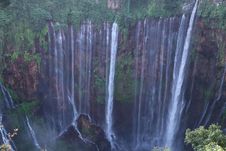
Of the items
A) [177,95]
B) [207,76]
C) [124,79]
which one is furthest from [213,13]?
[124,79]

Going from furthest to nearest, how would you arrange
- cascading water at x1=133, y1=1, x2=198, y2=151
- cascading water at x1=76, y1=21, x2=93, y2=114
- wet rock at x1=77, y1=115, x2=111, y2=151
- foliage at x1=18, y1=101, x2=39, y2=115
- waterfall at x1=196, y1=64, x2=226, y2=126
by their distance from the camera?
wet rock at x1=77, y1=115, x2=111, y2=151 → foliage at x1=18, y1=101, x2=39, y2=115 → waterfall at x1=196, y1=64, x2=226, y2=126 → cascading water at x1=76, y1=21, x2=93, y2=114 → cascading water at x1=133, y1=1, x2=198, y2=151

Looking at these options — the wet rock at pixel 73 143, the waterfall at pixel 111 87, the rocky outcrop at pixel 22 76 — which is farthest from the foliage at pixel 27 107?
the waterfall at pixel 111 87

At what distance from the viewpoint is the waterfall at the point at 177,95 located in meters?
16.1

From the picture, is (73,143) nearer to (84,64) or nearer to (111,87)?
(111,87)

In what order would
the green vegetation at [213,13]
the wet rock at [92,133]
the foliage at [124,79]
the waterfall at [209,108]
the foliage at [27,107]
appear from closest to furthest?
the green vegetation at [213,13] < the waterfall at [209,108] < the foliage at [124,79] < the foliage at [27,107] < the wet rock at [92,133]

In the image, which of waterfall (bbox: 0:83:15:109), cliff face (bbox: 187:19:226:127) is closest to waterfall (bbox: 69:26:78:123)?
waterfall (bbox: 0:83:15:109)

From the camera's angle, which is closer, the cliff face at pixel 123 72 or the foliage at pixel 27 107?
the cliff face at pixel 123 72

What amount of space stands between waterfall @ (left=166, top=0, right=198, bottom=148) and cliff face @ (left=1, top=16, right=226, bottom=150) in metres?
0.25

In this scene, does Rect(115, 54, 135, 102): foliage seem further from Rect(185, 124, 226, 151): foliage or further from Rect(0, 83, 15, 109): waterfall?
Rect(185, 124, 226, 151): foliage

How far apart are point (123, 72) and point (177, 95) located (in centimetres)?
250

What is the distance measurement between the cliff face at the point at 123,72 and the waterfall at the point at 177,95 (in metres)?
0.25

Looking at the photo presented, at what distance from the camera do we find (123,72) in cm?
1702

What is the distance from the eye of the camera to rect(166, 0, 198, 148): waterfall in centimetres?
1612

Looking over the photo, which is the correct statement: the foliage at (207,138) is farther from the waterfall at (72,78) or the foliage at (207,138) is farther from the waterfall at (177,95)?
the waterfall at (72,78)
